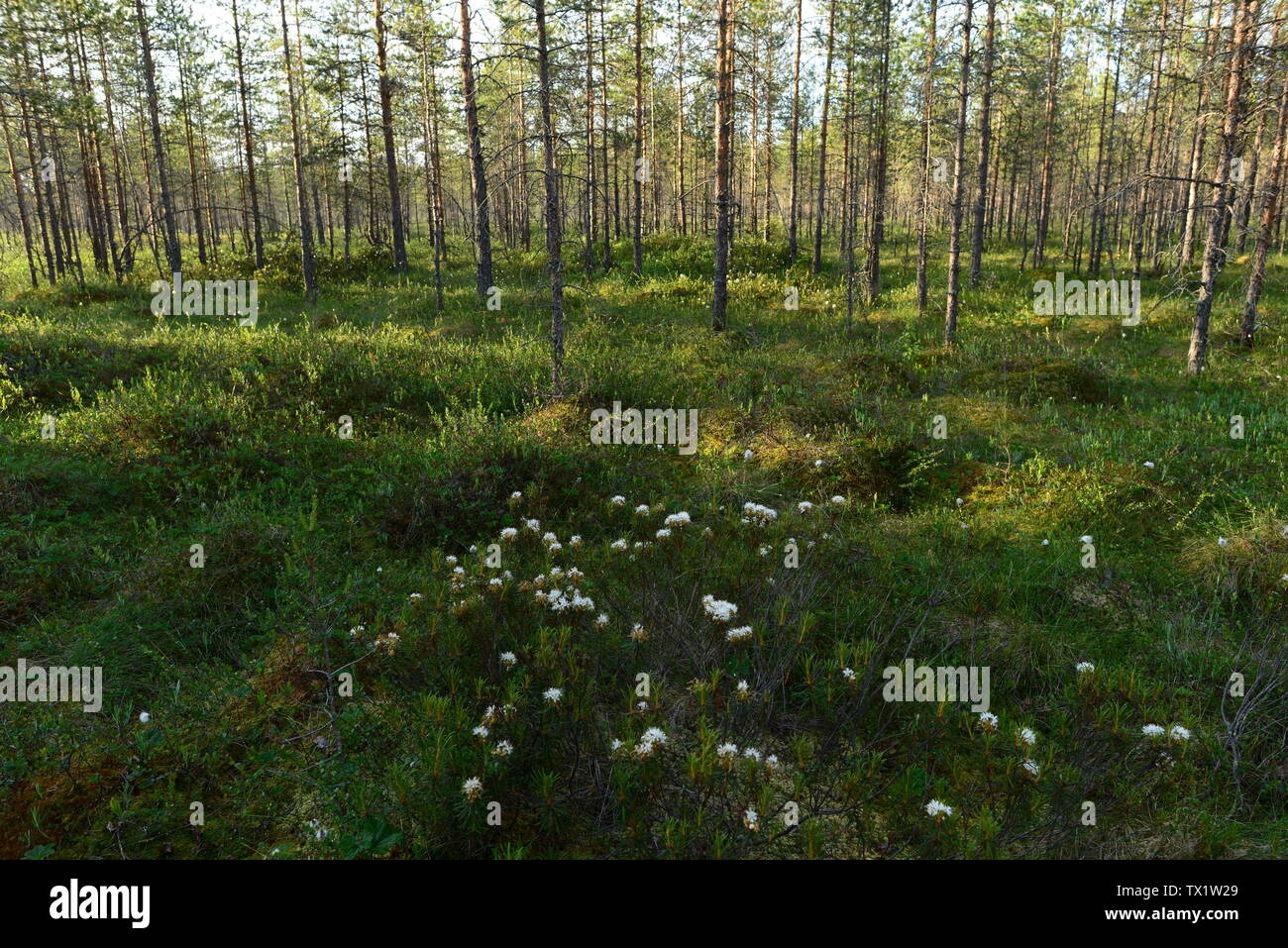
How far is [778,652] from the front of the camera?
414 cm

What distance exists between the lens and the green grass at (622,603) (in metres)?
3.21

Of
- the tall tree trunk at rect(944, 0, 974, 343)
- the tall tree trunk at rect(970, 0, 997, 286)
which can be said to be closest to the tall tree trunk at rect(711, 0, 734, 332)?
the tall tree trunk at rect(944, 0, 974, 343)

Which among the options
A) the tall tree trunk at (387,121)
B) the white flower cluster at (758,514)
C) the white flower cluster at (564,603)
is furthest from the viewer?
the tall tree trunk at (387,121)

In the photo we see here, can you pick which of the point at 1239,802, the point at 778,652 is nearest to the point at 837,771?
the point at 778,652

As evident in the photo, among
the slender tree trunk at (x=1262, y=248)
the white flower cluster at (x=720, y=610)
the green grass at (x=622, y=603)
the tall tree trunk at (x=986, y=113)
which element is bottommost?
the green grass at (x=622, y=603)

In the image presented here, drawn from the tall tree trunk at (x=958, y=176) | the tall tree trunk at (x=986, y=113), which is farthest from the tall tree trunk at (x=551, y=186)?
the tall tree trunk at (x=986, y=113)

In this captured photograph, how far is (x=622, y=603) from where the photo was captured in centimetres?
500

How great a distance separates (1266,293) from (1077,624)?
21.8 m

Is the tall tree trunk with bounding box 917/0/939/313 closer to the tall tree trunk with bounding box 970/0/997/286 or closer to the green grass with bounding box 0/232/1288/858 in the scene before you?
the tall tree trunk with bounding box 970/0/997/286

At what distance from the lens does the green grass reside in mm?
3215

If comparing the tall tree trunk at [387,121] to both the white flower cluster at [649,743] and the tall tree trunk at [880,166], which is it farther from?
the white flower cluster at [649,743]

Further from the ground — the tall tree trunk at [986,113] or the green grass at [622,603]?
the tall tree trunk at [986,113]

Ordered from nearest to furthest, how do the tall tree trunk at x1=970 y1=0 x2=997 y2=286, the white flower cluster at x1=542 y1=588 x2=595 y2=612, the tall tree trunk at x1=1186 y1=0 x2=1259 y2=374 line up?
1. the white flower cluster at x1=542 y1=588 x2=595 y2=612
2. the tall tree trunk at x1=1186 y1=0 x2=1259 y2=374
3. the tall tree trunk at x1=970 y1=0 x2=997 y2=286
